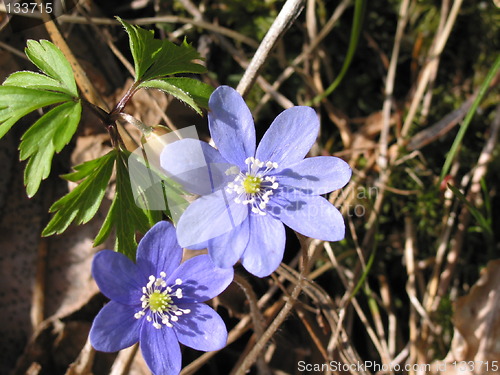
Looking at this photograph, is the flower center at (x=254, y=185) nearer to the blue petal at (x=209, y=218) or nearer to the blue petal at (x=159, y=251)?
the blue petal at (x=209, y=218)

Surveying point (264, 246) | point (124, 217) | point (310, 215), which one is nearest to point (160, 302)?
point (124, 217)

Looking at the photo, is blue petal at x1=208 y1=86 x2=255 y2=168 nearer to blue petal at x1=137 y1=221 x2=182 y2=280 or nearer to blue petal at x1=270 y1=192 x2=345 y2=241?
blue petal at x1=270 y1=192 x2=345 y2=241

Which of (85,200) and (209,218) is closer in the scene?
(209,218)

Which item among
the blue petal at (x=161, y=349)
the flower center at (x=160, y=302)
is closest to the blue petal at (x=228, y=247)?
the flower center at (x=160, y=302)

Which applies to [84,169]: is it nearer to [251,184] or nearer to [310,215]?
[251,184]

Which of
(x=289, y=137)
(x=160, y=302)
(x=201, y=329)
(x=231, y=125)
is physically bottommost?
(x=201, y=329)
